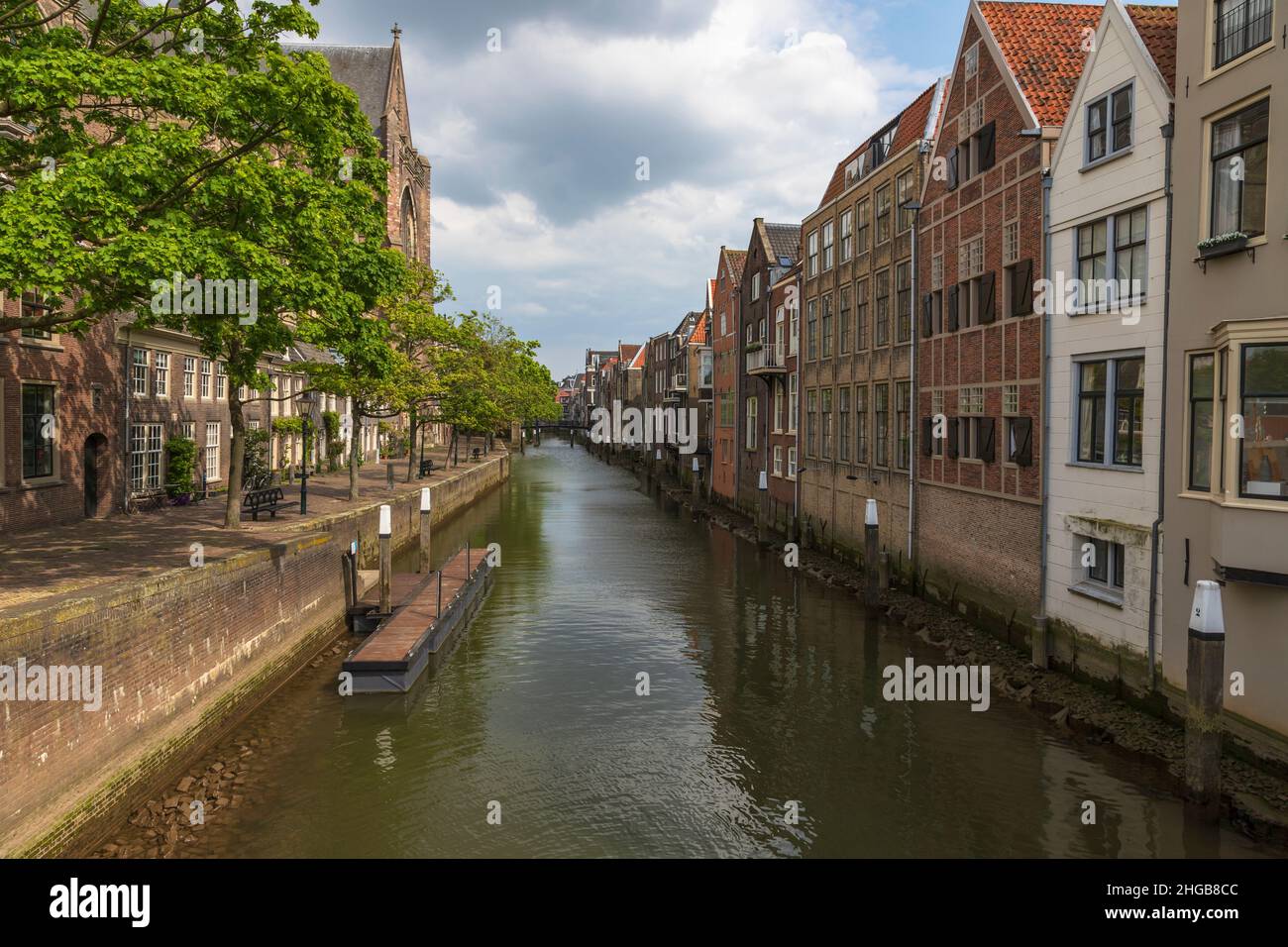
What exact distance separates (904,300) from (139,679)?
23.8 meters

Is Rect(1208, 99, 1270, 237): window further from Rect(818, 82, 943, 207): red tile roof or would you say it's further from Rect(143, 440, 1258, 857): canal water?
Rect(818, 82, 943, 207): red tile roof

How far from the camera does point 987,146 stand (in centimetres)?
2073

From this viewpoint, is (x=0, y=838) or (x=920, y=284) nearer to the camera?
(x=0, y=838)

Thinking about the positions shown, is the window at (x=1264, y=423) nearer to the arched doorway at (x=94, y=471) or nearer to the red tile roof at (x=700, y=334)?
the arched doorway at (x=94, y=471)

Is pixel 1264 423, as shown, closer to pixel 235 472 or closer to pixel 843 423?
pixel 843 423

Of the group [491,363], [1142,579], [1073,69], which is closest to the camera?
[1142,579]

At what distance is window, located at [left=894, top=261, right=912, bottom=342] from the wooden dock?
1633 cm

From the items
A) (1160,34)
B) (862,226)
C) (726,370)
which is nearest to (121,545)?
(1160,34)

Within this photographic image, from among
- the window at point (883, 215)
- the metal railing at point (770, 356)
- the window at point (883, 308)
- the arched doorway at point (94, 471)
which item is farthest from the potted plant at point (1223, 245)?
the arched doorway at point (94, 471)

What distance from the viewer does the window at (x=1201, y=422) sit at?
13067mm

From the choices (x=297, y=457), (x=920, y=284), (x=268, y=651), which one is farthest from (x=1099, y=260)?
(x=297, y=457)
